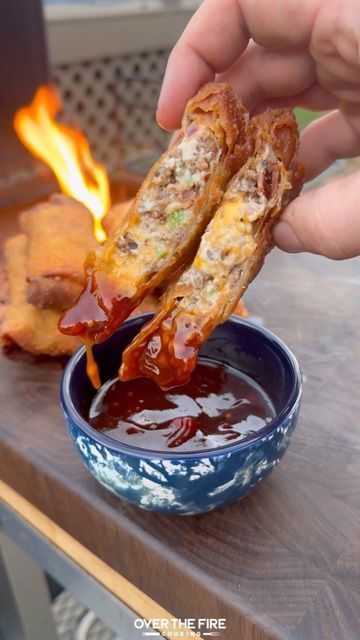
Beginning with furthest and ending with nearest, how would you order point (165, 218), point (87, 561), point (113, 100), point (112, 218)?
point (113, 100) → point (112, 218) → point (87, 561) → point (165, 218)

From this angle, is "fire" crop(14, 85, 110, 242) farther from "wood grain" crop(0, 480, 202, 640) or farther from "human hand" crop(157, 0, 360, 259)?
"wood grain" crop(0, 480, 202, 640)

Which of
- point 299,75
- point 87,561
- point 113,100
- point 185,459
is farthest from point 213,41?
point 113,100

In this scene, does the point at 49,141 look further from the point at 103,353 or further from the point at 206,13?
the point at 103,353

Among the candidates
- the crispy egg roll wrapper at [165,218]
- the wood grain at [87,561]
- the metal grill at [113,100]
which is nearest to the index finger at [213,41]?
the crispy egg roll wrapper at [165,218]

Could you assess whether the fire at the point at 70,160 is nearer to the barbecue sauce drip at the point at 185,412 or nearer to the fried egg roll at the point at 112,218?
the fried egg roll at the point at 112,218

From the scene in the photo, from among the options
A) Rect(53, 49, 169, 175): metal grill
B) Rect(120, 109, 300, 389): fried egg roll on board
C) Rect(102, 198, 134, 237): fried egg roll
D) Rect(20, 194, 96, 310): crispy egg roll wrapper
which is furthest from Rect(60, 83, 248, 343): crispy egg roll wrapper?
Rect(53, 49, 169, 175): metal grill

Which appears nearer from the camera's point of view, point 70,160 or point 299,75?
point 299,75

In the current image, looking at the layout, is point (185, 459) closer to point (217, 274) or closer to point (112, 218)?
point (217, 274)
